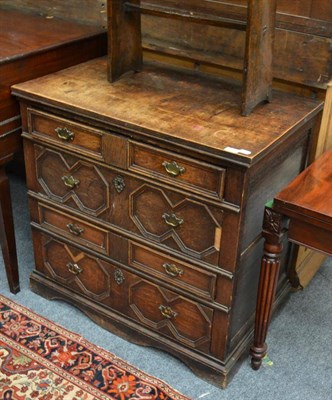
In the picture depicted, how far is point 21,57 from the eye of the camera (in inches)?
79.6

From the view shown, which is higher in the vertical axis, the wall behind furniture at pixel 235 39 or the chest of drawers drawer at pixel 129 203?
the wall behind furniture at pixel 235 39

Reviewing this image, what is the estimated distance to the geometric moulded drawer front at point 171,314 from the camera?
1924 mm

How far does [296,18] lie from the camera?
75.3 inches

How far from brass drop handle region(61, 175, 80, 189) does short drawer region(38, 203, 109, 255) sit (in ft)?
0.43

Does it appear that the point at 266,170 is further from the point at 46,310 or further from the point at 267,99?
the point at 46,310

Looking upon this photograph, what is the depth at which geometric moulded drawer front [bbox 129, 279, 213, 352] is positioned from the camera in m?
1.92

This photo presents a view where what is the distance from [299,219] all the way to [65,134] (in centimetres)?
82

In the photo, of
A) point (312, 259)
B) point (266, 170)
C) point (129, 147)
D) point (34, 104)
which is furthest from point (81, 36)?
point (312, 259)

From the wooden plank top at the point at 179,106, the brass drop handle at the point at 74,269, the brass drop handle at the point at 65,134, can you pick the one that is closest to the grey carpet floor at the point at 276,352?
the brass drop handle at the point at 74,269

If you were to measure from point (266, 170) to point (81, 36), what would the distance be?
3.22 ft

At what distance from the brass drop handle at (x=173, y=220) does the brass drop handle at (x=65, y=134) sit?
0.42 metres

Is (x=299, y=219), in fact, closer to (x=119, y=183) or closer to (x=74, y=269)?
(x=119, y=183)

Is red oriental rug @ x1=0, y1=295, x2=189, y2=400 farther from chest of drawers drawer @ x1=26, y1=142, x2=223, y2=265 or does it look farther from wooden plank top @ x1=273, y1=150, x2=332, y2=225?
wooden plank top @ x1=273, y1=150, x2=332, y2=225

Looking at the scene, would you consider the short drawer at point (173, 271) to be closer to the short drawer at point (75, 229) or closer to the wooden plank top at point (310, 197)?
the short drawer at point (75, 229)
